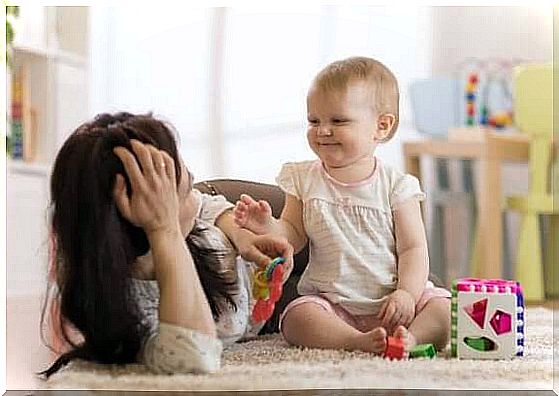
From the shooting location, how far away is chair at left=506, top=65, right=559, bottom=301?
2.61 m

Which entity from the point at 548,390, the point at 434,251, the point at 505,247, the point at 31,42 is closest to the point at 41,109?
the point at 31,42

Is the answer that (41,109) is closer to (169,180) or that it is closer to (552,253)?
(552,253)

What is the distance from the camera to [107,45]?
290 cm

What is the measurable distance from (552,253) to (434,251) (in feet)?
1.15

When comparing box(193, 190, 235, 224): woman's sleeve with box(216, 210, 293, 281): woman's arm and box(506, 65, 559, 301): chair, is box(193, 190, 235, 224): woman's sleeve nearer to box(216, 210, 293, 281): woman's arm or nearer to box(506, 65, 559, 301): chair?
box(216, 210, 293, 281): woman's arm

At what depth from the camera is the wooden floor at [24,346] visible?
1.06m

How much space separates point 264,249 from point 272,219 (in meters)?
0.03

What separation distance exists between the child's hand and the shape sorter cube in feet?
0.15

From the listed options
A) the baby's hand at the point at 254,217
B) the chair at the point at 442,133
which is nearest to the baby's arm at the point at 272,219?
the baby's hand at the point at 254,217

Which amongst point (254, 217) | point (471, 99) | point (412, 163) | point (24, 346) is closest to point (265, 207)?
point (254, 217)

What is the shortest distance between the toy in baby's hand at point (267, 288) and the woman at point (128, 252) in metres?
0.09

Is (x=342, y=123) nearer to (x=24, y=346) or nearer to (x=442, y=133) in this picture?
(x=24, y=346)

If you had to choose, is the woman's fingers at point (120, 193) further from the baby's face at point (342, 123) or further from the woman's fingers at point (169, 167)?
the baby's face at point (342, 123)

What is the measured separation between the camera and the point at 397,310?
1.06m
